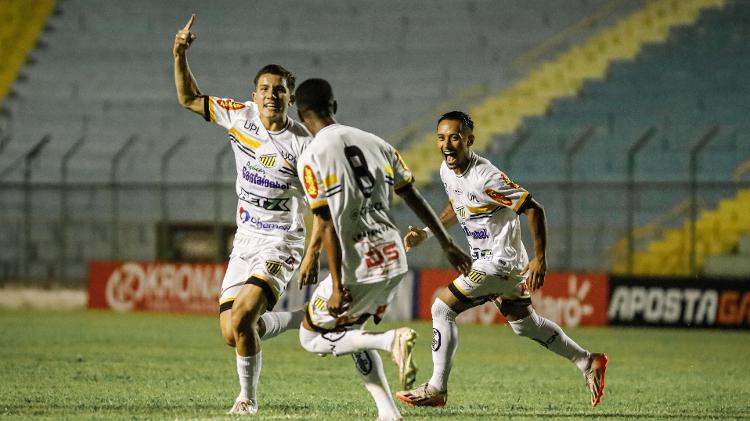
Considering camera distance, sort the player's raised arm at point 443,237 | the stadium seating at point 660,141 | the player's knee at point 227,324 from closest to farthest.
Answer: the player's raised arm at point 443,237, the player's knee at point 227,324, the stadium seating at point 660,141

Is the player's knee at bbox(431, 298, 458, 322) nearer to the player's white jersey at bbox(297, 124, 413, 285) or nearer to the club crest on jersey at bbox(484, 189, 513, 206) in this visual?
the club crest on jersey at bbox(484, 189, 513, 206)

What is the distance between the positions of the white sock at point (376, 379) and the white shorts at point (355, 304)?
0.20 meters

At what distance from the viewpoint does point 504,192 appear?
852 centimetres

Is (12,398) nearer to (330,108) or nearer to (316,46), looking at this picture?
(330,108)

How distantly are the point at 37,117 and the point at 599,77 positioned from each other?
514 inches

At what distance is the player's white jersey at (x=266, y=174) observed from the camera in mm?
8172

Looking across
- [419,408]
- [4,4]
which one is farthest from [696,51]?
[419,408]

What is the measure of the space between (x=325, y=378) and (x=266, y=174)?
3.10 meters

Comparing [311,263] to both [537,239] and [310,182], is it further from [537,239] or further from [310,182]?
[537,239]

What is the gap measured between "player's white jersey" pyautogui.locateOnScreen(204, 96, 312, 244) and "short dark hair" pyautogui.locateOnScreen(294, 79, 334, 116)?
58.3 inches

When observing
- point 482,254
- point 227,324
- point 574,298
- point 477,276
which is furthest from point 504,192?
point 574,298

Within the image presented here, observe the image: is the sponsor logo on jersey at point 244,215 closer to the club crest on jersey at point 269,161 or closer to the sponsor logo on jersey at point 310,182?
the club crest on jersey at point 269,161

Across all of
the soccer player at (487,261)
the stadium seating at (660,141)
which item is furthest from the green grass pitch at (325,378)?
the stadium seating at (660,141)

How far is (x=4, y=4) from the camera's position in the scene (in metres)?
30.3
